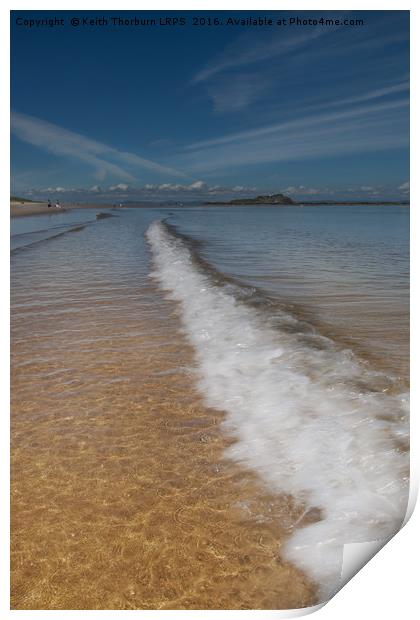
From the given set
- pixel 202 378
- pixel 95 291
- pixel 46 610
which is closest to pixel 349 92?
pixel 95 291

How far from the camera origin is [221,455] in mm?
2924

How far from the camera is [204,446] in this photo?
301 centimetres

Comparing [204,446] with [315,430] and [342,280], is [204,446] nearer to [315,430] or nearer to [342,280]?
[315,430]

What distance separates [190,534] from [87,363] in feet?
8.01

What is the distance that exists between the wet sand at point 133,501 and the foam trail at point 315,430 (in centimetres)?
14

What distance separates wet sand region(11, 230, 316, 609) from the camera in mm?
2062

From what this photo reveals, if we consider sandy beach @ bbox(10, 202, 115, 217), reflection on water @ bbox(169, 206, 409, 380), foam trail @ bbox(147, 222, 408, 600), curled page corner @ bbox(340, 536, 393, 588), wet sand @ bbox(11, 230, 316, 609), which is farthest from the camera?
sandy beach @ bbox(10, 202, 115, 217)

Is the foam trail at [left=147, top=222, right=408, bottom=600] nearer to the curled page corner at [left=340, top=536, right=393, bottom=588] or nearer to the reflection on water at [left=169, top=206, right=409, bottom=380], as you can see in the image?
the curled page corner at [left=340, top=536, right=393, bottom=588]

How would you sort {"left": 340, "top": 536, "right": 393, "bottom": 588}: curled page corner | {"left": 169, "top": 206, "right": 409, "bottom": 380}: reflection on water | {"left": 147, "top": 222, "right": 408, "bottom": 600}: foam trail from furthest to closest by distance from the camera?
{"left": 169, "top": 206, "right": 409, "bottom": 380}: reflection on water < {"left": 147, "top": 222, "right": 408, "bottom": 600}: foam trail < {"left": 340, "top": 536, "right": 393, "bottom": 588}: curled page corner

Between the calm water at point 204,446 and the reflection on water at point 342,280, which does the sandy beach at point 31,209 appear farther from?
the calm water at point 204,446

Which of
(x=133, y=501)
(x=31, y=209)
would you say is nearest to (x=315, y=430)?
(x=133, y=501)

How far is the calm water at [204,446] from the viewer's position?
2.13 m

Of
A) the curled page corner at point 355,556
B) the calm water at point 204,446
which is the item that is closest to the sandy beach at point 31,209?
the calm water at point 204,446

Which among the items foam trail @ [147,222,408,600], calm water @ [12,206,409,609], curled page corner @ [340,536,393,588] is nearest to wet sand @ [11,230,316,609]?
calm water @ [12,206,409,609]
